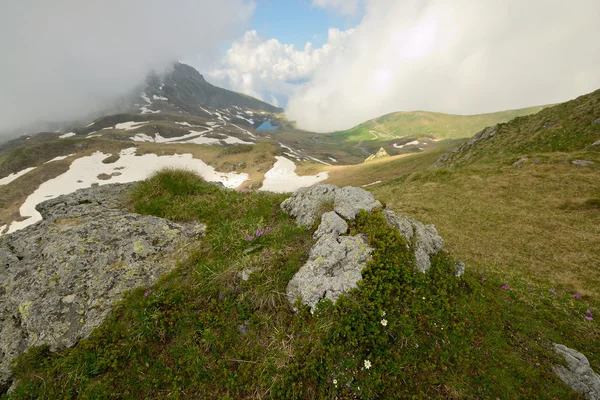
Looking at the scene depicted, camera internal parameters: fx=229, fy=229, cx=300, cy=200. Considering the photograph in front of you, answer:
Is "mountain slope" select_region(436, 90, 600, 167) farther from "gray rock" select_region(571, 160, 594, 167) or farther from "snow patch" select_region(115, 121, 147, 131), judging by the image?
"snow patch" select_region(115, 121, 147, 131)

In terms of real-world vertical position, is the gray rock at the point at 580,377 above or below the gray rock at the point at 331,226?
below

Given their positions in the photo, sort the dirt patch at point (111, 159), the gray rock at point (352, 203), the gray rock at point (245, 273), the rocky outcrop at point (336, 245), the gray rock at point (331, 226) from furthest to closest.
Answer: the dirt patch at point (111, 159) → the gray rock at point (352, 203) → the gray rock at point (331, 226) → the gray rock at point (245, 273) → the rocky outcrop at point (336, 245)

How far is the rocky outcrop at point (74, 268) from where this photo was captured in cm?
501

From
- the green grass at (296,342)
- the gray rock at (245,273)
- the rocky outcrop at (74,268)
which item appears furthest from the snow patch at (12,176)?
the gray rock at (245,273)

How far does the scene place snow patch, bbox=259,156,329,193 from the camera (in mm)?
68988

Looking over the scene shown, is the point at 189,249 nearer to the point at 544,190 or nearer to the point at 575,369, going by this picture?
the point at 575,369

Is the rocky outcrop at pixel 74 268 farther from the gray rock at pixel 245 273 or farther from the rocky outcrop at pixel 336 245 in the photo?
the rocky outcrop at pixel 336 245

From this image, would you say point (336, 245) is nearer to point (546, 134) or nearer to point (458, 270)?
point (458, 270)

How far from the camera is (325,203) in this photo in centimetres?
815

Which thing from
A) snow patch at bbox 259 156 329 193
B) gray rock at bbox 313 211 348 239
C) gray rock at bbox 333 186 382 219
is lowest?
snow patch at bbox 259 156 329 193

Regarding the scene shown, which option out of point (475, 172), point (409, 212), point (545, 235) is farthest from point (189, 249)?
point (475, 172)

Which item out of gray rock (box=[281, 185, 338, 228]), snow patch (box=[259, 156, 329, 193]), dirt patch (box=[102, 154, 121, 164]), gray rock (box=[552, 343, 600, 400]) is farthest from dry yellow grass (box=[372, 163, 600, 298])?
dirt patch (box=[102, 154, 121, 164])

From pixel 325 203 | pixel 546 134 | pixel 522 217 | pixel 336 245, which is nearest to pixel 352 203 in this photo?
pixel 325 203

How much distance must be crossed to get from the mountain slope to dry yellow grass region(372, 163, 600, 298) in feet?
25.8
